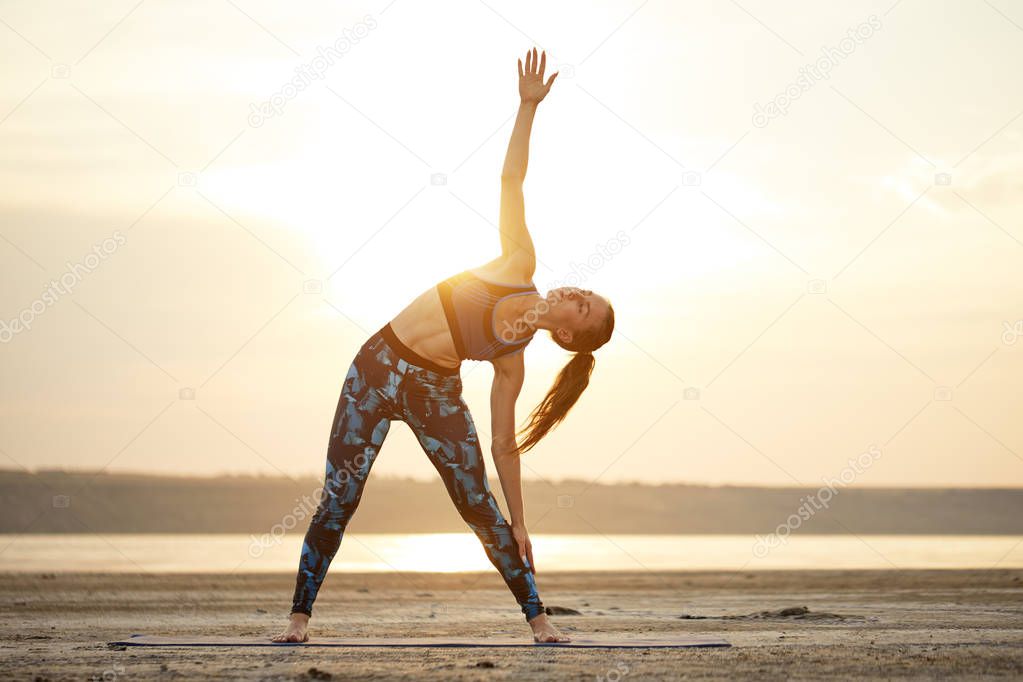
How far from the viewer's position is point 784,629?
852 cm

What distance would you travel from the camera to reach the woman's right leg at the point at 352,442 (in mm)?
6758

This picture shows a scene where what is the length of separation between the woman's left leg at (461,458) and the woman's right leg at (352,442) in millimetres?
140

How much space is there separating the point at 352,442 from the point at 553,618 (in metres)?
4.11

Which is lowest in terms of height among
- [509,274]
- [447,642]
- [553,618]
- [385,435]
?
[447,642]

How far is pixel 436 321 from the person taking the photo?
662 centimetres

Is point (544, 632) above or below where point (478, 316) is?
below

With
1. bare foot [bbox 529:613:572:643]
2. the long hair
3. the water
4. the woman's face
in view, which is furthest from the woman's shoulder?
the water

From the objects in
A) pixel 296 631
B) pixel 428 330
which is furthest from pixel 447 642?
pixel 428 330

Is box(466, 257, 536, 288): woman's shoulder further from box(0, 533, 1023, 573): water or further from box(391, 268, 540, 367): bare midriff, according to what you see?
box(0, 533, 1023, 573): water

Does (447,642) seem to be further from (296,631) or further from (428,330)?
(428,330)

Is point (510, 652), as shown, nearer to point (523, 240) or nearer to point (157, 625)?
point (523, 240)

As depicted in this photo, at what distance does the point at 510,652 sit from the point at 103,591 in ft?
29.7

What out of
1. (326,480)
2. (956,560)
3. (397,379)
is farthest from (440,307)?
(956,560)

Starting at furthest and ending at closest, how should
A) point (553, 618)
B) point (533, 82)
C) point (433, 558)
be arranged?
point (433, 558), point (553, 618), point (533, 82)
